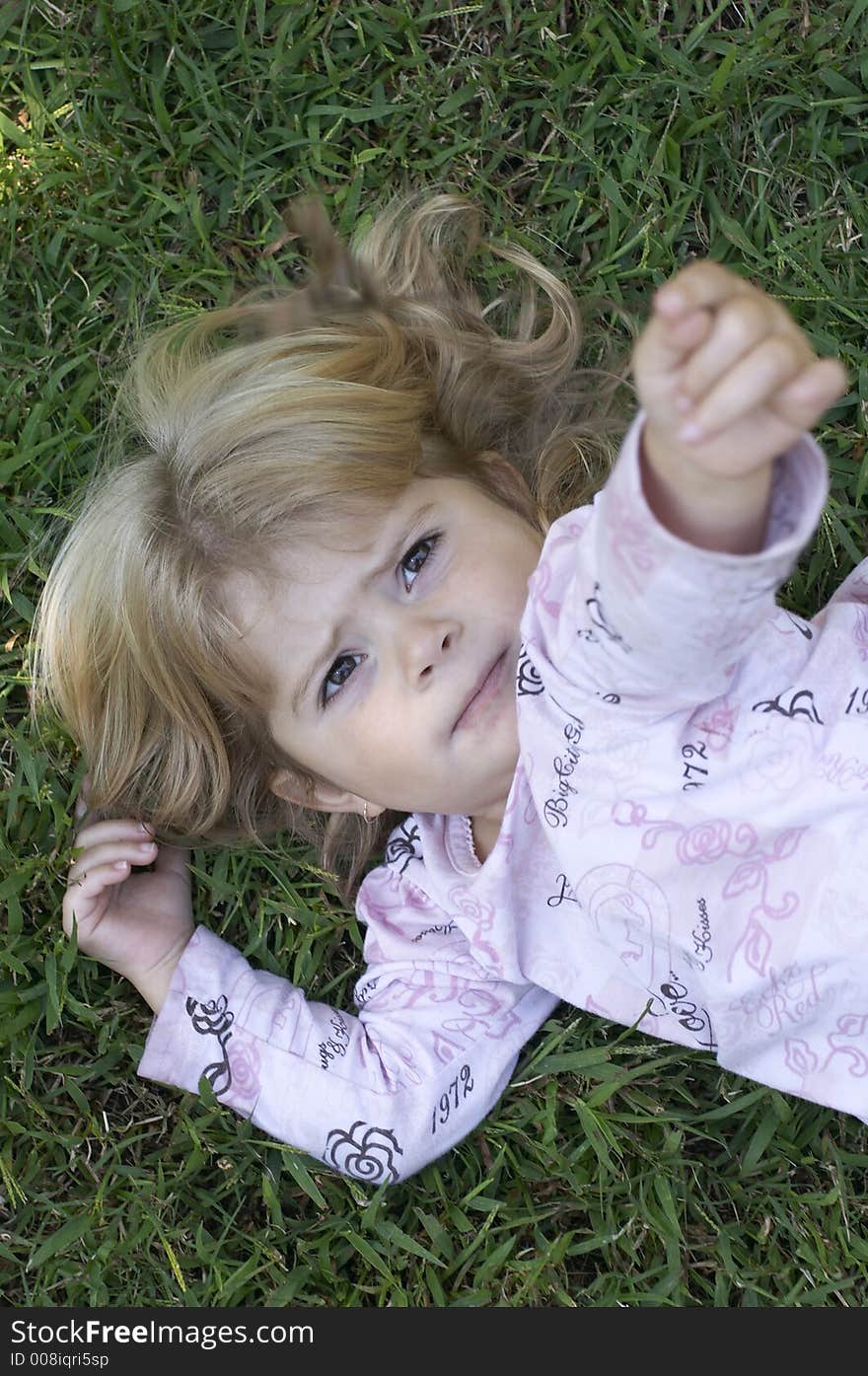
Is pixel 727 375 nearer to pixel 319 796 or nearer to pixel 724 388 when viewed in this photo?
pixel 724 388

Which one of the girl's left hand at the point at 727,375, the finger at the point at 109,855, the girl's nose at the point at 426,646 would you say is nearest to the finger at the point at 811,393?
the girl's left hand at the point at 727,375

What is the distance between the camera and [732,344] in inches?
44.9

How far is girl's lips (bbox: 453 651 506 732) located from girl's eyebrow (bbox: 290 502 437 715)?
0.21 m

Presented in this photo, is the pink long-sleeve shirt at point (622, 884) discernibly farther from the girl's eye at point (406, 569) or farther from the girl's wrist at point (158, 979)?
the girl's eye at point (406, 569)

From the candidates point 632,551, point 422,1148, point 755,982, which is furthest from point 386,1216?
point 632,551

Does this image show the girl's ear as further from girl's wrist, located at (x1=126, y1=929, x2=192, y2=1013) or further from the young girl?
girl's wrist, located at (x1=126, y1=929, x2=192, y2=1013)

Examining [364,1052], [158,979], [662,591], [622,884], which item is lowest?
[158,979]

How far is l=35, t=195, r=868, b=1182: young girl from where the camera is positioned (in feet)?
4.53

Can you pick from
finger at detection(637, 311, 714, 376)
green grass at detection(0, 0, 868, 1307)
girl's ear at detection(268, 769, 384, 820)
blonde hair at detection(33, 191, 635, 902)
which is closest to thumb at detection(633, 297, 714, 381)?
finger at detection(637, 311, 714, 376)

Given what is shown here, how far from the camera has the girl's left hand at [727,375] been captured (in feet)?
3.71

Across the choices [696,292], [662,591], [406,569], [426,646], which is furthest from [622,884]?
[696,292]

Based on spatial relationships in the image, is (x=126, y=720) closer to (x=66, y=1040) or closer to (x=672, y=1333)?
(x=66, y=1040)

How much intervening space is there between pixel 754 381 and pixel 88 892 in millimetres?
1591

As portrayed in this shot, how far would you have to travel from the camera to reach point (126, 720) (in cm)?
228
